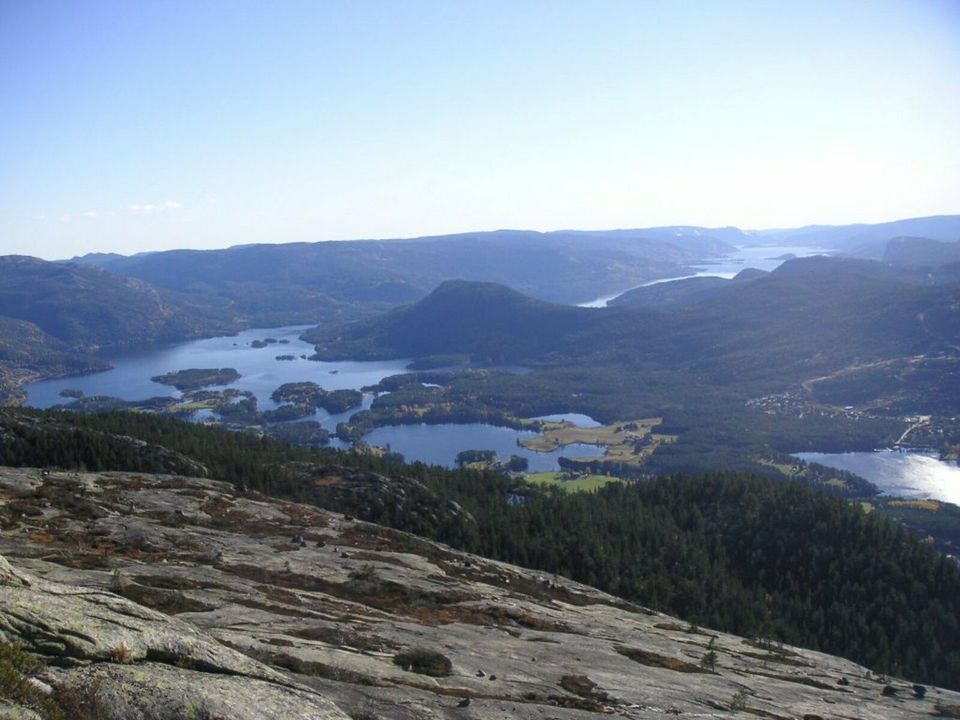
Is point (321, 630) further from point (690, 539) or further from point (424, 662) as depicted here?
point (690, 539)

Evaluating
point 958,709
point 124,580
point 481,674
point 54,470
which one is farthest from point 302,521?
point 958,709

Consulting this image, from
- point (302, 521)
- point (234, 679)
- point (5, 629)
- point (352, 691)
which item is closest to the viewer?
point (5, 629)

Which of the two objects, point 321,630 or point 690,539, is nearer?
point 321,630

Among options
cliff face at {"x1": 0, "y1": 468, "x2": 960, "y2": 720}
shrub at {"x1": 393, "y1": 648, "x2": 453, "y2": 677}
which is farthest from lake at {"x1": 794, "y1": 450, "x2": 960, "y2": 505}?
shrub at {"x1": 393, "y1": 648, "x2": 453, "y2": 677}

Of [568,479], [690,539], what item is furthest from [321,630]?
[568,479]

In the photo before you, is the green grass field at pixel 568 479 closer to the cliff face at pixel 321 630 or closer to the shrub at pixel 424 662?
the cliff face at pixel 321 630

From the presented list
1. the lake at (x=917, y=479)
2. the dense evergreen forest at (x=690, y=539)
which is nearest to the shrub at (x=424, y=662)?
the dense evergreen forest at (x=690, y=539)

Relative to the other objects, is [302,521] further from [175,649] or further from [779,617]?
[779,617]
